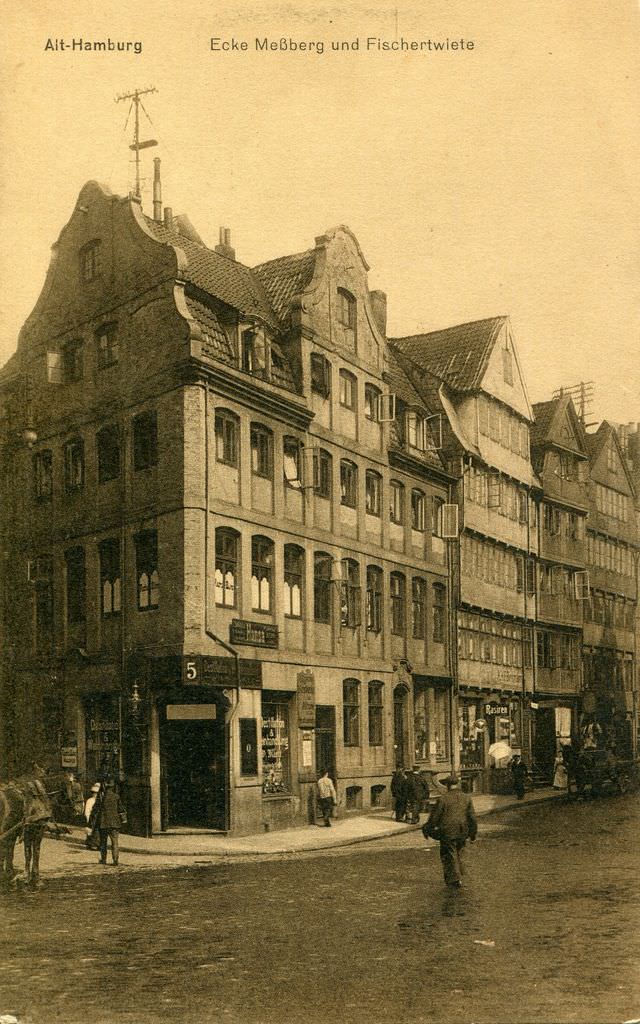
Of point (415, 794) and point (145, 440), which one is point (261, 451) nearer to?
point (145, 440)

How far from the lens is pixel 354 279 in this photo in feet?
110

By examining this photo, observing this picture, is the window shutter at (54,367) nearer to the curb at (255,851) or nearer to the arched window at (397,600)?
the curb at (255,851)

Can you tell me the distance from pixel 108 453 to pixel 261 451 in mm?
3708

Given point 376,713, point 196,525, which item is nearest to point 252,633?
point 196,525

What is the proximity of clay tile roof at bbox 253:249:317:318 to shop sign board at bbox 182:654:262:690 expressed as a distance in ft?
32.1

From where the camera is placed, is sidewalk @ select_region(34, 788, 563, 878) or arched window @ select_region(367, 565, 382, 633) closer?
sidewalk @ select_region(34, 788, 563, 878)

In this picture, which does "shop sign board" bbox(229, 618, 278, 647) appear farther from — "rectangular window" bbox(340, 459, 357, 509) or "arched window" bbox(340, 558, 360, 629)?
"rectangular window" bbox(340, 459, 357, 509)

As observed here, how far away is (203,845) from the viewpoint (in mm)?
24156

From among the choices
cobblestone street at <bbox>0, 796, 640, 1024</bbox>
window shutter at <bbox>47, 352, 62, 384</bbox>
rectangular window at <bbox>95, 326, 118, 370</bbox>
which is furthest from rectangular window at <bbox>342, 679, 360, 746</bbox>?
cobblestone street at <bbox>0, 796, 640, 1024</bbox>

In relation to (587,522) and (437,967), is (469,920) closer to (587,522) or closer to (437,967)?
(437,967)

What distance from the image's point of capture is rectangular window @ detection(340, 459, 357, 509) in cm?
3259

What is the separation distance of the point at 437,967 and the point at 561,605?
1485 inches

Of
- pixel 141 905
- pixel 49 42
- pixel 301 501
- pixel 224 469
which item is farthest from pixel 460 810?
pixel 301 501

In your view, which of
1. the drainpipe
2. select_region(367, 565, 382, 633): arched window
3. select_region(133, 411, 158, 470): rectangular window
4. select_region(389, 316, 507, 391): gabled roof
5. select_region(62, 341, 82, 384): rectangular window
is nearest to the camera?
the drainpipe
